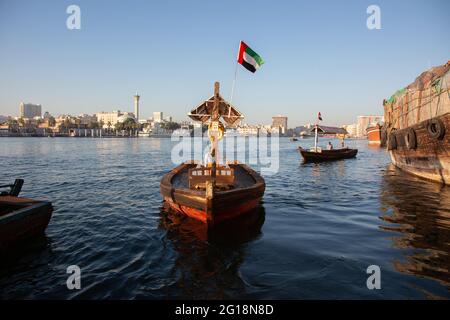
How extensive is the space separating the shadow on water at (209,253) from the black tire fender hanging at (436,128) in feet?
39.9

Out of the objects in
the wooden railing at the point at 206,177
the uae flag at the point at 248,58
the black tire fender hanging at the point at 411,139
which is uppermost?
the uae flag at the point at 248,58

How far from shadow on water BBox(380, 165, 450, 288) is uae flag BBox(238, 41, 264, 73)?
9028mm

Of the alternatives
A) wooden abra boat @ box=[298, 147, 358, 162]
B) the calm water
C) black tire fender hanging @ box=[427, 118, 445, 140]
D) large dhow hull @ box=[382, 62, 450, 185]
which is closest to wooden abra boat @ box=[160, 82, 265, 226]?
the calm water

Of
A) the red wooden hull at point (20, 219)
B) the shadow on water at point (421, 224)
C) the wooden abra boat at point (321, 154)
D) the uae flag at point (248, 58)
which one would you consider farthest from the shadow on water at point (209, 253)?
the wooden abra boat at point (321, 154)

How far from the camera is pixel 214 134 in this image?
13.1 m

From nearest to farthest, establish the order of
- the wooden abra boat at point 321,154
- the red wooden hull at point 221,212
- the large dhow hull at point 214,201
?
the large dhow hull at point 214,201 < the red wooden hull at point 221,212 < the wooden abra boat at point 321,154

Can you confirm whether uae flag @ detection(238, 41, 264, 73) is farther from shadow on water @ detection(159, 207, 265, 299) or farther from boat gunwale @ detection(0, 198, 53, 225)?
boat gunwale @ detection(0, 198, 53, 225)

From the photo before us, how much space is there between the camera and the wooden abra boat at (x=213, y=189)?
993 cm

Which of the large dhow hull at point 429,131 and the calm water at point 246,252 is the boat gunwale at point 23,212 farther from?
the large dhow hull at point 429,131

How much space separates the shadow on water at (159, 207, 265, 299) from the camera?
673 centimetres

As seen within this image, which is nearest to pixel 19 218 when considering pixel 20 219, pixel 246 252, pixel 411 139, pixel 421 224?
pixel 20 219

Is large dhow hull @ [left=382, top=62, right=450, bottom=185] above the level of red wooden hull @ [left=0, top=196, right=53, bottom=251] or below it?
above

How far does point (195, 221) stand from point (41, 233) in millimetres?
5828
